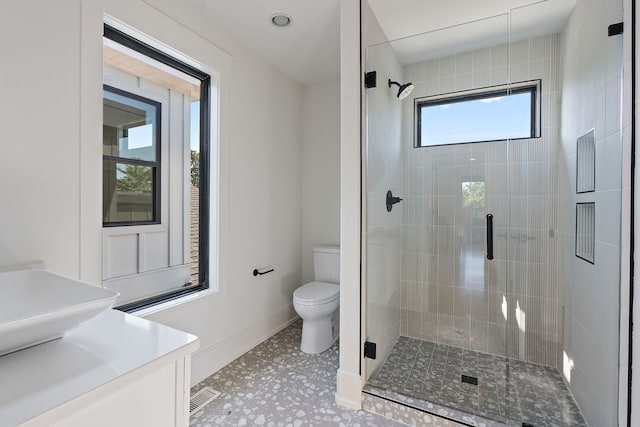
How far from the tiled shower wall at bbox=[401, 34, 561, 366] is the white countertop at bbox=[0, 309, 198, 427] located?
1.81m

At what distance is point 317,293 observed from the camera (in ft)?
7.78

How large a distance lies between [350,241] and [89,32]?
164 centimetres

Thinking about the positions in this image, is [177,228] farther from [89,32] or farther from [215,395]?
[89,32]

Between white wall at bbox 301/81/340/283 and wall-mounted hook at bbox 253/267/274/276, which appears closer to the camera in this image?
wall-mounted hook at bbox 253/267/274/276

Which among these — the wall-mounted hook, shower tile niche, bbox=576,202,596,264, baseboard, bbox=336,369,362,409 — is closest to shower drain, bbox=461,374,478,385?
baseboard, bbox=336,369,362,409

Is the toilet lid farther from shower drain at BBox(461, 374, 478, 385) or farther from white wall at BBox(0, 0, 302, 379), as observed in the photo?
shower drain at BBox(461, 374, 478, 385)

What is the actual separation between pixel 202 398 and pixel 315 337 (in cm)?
86

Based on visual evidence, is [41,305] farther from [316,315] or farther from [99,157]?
[316,315]

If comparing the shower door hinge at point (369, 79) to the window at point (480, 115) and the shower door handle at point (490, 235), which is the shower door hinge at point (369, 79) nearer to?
the window at point (480, 115)

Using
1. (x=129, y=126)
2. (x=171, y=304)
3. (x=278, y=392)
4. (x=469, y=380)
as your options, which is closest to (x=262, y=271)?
(x=171, y=304)

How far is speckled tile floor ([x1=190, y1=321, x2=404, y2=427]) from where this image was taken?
5.22 feet

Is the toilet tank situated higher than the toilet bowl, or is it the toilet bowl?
the toilet tank

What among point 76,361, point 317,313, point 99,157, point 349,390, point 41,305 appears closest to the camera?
point 76,361

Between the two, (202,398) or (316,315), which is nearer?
(202,398)
